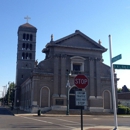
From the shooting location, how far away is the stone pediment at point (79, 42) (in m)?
48.9

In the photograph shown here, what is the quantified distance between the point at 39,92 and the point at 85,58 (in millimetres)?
13239

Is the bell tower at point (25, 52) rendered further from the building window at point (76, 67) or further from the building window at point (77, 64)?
the building window at point (77, 64)

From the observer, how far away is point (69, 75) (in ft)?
152

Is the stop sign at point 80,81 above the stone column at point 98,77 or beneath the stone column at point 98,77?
beneath

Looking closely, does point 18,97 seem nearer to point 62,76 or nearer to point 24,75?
point 24,75

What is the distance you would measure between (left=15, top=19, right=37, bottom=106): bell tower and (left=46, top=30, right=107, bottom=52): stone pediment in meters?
18.5

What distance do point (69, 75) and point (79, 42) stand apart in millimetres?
8905

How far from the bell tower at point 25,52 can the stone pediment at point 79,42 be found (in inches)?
727

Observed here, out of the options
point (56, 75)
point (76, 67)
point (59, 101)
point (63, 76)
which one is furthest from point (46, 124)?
point (76, 67)

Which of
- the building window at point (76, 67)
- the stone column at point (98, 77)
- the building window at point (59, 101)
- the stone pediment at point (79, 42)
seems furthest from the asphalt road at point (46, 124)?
the stone pediment at point (79, 42)

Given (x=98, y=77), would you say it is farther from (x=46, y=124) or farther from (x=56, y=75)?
(x=46, y=124)

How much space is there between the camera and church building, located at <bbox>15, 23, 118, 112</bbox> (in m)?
45.2

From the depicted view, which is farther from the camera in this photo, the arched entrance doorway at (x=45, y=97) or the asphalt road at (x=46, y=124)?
the arched entrance doorway at (x=45, y=97)

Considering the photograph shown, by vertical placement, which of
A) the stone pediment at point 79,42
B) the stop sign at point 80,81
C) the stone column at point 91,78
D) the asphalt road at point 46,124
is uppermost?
the stone pediment at point 79,42
